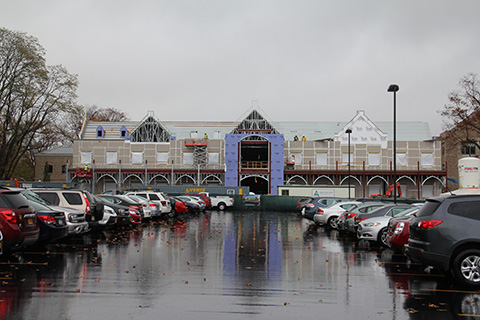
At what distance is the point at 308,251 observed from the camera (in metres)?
14.2

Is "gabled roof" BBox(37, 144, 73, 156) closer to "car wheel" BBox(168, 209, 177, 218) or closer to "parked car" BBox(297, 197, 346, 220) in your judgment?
"car wheel" BBox(168, 209, 177, 218)

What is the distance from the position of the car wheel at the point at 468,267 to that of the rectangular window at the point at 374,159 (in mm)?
54404

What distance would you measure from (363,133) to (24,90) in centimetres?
4465

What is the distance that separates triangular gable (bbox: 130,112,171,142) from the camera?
63.6 m

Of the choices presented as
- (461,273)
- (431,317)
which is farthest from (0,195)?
(461,273)

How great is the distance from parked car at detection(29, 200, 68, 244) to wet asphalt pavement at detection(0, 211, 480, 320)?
0.54 meters

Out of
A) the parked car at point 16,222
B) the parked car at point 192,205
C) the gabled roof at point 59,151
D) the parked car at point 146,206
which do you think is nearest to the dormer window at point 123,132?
the gabled roof at point 59,151

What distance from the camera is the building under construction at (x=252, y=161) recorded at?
5994 cm


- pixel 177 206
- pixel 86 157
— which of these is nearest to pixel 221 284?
pixel 177 206

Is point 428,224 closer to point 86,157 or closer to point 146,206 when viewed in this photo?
point 146,206

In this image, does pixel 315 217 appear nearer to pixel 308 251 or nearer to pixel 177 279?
pixel 308 251

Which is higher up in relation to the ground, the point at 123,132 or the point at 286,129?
the point at 286,129

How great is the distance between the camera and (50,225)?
40.4 ft

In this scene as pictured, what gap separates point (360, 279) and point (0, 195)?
837 centimetres
